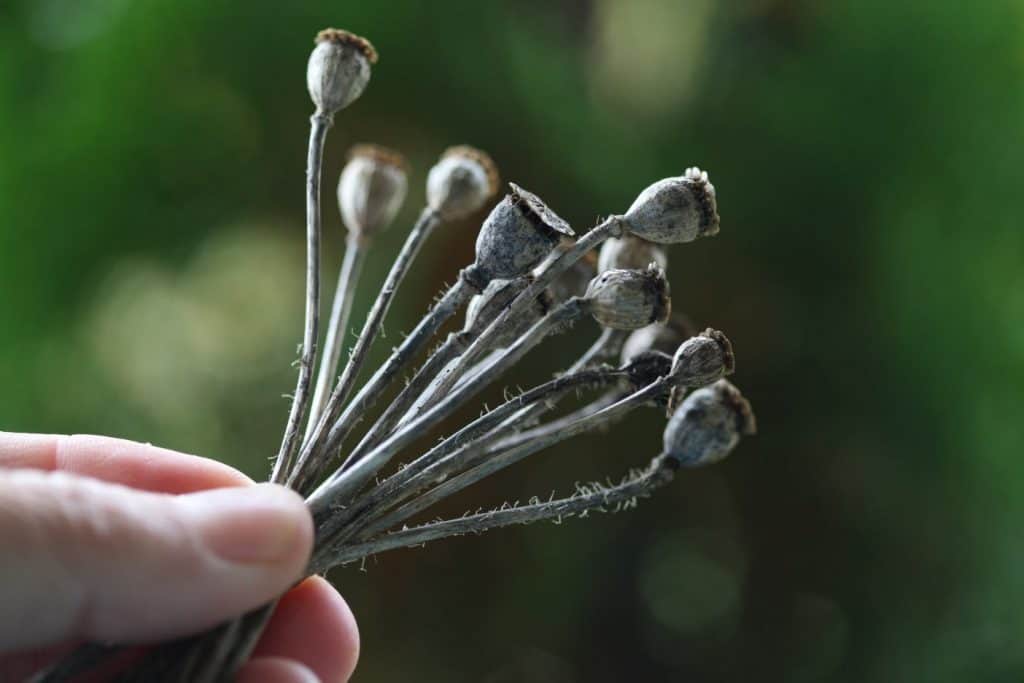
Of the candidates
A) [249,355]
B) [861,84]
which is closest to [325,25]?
[249,355]

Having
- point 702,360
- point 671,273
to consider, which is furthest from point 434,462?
point 671,273

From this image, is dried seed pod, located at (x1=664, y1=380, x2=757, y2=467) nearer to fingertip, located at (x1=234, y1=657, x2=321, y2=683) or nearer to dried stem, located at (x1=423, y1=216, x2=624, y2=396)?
dried stem, located at (x1=423, y1=216, x2=624, y2=396)

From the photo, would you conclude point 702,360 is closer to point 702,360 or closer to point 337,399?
point 702,360

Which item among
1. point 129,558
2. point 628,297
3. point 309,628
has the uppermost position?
point 628,297

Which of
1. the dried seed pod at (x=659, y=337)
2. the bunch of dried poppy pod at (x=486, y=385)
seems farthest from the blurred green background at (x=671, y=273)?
the bunch of dried poppy pod at (x=486, y=385)

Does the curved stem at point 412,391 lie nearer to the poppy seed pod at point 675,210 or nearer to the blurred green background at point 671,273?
the poppy seed pod at point 675,210

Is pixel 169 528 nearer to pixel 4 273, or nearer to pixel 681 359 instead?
pixel 681 359
